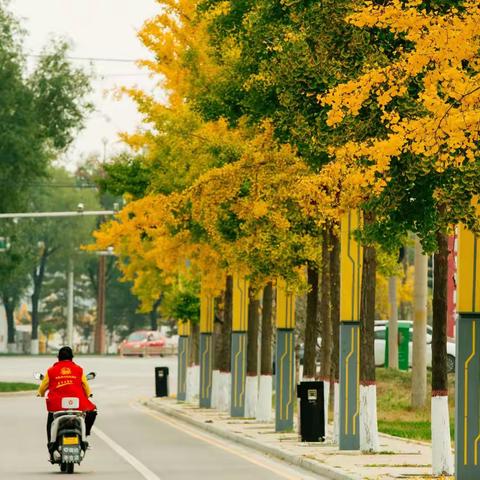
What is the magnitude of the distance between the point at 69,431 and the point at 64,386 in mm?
601

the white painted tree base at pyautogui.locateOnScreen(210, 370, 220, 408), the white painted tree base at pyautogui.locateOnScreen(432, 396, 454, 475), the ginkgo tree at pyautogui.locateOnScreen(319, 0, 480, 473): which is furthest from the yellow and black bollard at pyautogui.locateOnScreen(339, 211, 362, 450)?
the white painted tree base at pyautogui.locateOnScreen(210, 370, 220, 408)

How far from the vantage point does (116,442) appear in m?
30.9

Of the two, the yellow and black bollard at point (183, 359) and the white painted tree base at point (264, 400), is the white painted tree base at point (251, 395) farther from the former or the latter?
the yellow and black bollard at point (183, 359)

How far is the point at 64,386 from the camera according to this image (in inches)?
886

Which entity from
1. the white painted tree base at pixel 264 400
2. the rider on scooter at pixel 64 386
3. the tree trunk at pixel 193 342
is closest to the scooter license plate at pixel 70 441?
the rider on scooter at pixel 64 386

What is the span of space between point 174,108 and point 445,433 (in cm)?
1869

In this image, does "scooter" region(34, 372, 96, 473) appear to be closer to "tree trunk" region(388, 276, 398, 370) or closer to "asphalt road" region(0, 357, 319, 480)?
"asphalt road" region(0, 357, 319, 480)

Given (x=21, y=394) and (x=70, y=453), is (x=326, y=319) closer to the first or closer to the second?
(x=70, y=453)

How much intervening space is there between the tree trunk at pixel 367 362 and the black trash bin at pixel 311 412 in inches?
85.7

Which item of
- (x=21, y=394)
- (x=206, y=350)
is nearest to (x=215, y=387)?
(x=206, y=350)

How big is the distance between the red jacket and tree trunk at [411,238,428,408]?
65.1 feet

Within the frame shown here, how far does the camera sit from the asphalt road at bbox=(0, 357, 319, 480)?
2294 cm

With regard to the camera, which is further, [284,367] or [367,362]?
[284,367]

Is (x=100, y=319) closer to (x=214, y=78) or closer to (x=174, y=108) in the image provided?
(x=174, y=108)
